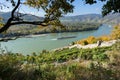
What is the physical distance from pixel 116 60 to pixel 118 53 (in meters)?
0.97

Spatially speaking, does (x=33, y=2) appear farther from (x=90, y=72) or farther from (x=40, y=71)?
(x=90, y=72)

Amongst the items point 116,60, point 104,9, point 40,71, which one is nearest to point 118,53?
point 116,60

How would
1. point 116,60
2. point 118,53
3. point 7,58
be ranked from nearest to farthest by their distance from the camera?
point 7,58, point 116,60, point 118,53

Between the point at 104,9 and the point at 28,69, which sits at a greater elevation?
the point at 104,9

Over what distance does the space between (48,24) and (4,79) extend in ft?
10.8

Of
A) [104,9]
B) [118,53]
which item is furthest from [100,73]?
[118,53]

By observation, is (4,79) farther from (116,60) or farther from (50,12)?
(116,60)

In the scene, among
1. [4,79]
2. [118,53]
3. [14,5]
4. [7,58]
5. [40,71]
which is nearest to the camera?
[4,79]

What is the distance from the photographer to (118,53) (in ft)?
37.7

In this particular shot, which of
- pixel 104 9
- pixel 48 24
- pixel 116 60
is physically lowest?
pixel 116 60

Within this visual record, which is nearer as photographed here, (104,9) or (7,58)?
(7,58)

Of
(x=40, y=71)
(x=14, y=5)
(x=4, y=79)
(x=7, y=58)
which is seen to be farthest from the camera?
(x=14, y=5)

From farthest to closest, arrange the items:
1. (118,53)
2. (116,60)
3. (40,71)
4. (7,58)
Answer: (118,53) → (116,60) → (40,71) → (7,58)

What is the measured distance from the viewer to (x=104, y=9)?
9.65 meters
